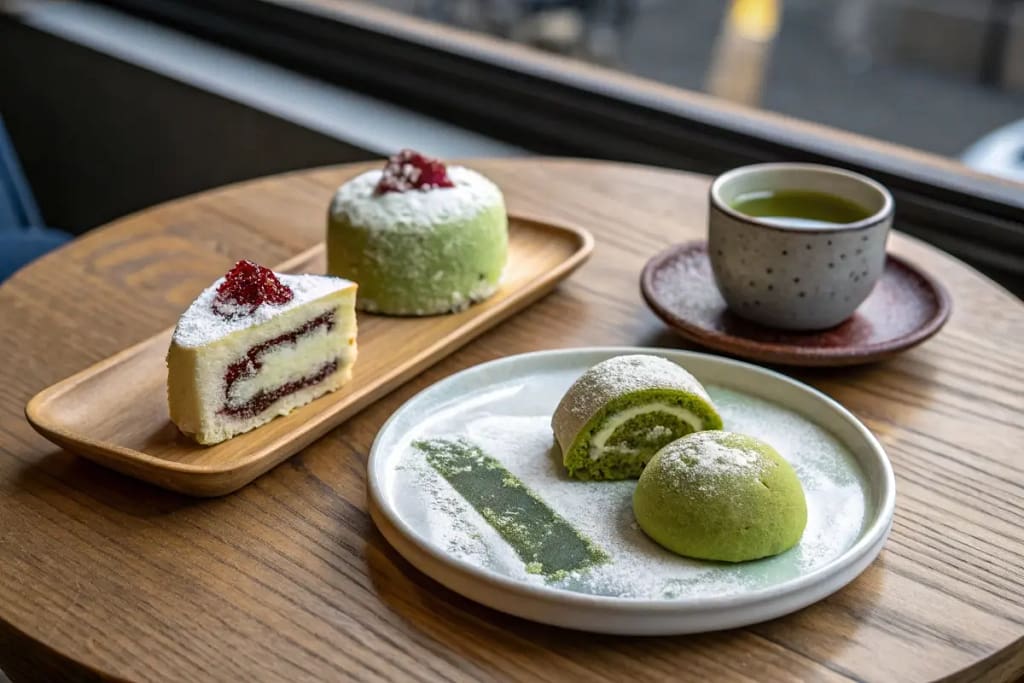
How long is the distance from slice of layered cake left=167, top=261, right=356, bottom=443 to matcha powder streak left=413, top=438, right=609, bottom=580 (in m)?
0.16

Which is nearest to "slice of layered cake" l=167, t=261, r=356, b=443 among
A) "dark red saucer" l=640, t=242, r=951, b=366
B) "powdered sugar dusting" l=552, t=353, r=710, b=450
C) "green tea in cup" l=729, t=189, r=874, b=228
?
"powdered sugar dusting" l=552, t=353, r=710, b=450

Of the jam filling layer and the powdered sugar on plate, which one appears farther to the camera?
the jam filling layer

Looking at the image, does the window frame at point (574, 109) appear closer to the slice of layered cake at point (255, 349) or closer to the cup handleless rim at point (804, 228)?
the cup handleless rim at point (804, 228)

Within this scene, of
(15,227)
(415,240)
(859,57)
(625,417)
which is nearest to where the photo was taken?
(625,417)

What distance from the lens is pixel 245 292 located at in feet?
3.33

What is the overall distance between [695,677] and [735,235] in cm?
55

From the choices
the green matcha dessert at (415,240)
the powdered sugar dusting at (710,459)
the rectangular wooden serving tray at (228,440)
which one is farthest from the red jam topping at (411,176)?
the powdered sugar dusting at (710,459)

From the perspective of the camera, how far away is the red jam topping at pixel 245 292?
1.01 meters

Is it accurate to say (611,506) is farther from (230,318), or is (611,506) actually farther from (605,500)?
(230,318)

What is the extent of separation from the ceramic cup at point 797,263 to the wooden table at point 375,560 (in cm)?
8

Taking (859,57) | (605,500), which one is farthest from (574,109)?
(859,57)

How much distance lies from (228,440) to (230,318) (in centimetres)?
11

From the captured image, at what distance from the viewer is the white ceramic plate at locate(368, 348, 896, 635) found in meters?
0.76

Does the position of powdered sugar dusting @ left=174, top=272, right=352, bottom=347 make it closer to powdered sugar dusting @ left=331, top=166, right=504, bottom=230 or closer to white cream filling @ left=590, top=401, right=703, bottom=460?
powdered sugar dusting @ left=331, top=166, right=504, bottom=230
